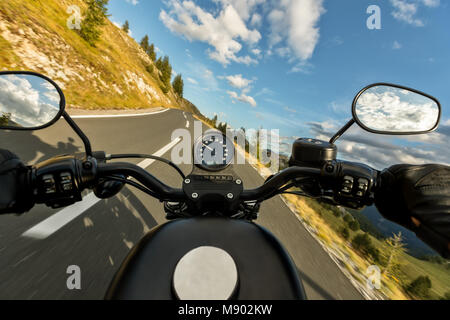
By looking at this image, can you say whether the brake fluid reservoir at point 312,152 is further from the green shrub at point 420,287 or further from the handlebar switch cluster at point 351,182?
the green shrub at point 420,287

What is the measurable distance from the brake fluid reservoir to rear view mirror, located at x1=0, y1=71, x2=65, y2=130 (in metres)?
1.58

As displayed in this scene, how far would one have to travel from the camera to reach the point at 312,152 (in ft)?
5.09

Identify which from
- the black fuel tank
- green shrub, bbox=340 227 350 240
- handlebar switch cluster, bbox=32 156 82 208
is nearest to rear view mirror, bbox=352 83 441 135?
the black fuel tank

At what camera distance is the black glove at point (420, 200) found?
90 centimetres

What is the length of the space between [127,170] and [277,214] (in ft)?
11.3

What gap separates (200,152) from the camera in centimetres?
125

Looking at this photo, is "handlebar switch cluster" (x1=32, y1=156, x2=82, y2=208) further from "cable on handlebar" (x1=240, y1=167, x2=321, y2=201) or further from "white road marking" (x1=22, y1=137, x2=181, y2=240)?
"white road marking" (x1=22, y1=137, x2=181, y2=240)

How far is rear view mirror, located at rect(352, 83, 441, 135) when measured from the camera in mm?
1441

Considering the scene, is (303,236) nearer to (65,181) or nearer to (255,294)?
(255,294)

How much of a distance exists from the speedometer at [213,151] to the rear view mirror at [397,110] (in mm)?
969

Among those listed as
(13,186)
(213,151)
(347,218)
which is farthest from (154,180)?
(347,218)

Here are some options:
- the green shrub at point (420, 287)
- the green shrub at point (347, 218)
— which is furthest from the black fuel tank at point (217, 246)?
the green shrub at point (347, 218)

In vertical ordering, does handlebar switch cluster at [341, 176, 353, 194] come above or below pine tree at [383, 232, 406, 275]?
above
